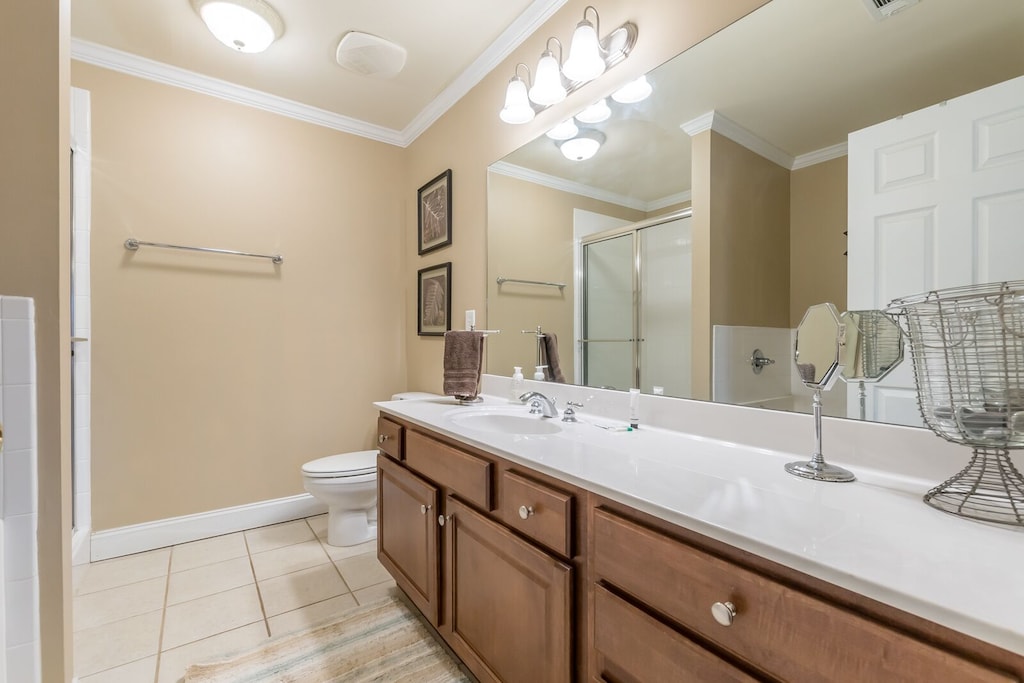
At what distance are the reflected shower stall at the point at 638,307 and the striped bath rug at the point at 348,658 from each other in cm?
108

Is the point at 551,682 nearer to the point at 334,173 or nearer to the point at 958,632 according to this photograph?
the point at 958,632

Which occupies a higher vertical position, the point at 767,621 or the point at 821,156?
the point at 821,156

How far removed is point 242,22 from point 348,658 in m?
2.46

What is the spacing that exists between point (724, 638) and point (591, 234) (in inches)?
53.1

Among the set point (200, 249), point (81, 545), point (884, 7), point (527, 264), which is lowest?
point (81, 545)

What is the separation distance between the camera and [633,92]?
4.69 feet

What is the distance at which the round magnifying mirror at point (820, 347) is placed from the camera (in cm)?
89

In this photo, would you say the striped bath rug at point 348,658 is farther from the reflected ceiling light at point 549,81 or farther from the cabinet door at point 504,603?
the reflected ceiling light at point 549,81

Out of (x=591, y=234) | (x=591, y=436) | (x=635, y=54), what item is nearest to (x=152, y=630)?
(x=591, y=436)

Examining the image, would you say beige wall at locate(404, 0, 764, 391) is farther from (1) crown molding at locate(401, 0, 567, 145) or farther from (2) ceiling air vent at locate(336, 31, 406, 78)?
(2) ceiling air vent at locate(336, 31, 406, 78)

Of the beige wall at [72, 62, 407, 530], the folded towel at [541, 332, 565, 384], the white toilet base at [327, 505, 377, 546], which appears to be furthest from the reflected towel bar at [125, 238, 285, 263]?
the folded towel at [541, 332, 565, 384]

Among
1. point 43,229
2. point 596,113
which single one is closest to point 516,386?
point 596,113

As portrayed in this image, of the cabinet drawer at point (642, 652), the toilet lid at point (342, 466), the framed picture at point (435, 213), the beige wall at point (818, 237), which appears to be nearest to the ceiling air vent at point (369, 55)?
the framed picture at point (435, 213)

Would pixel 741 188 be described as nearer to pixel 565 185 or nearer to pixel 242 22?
pixel 565 185
